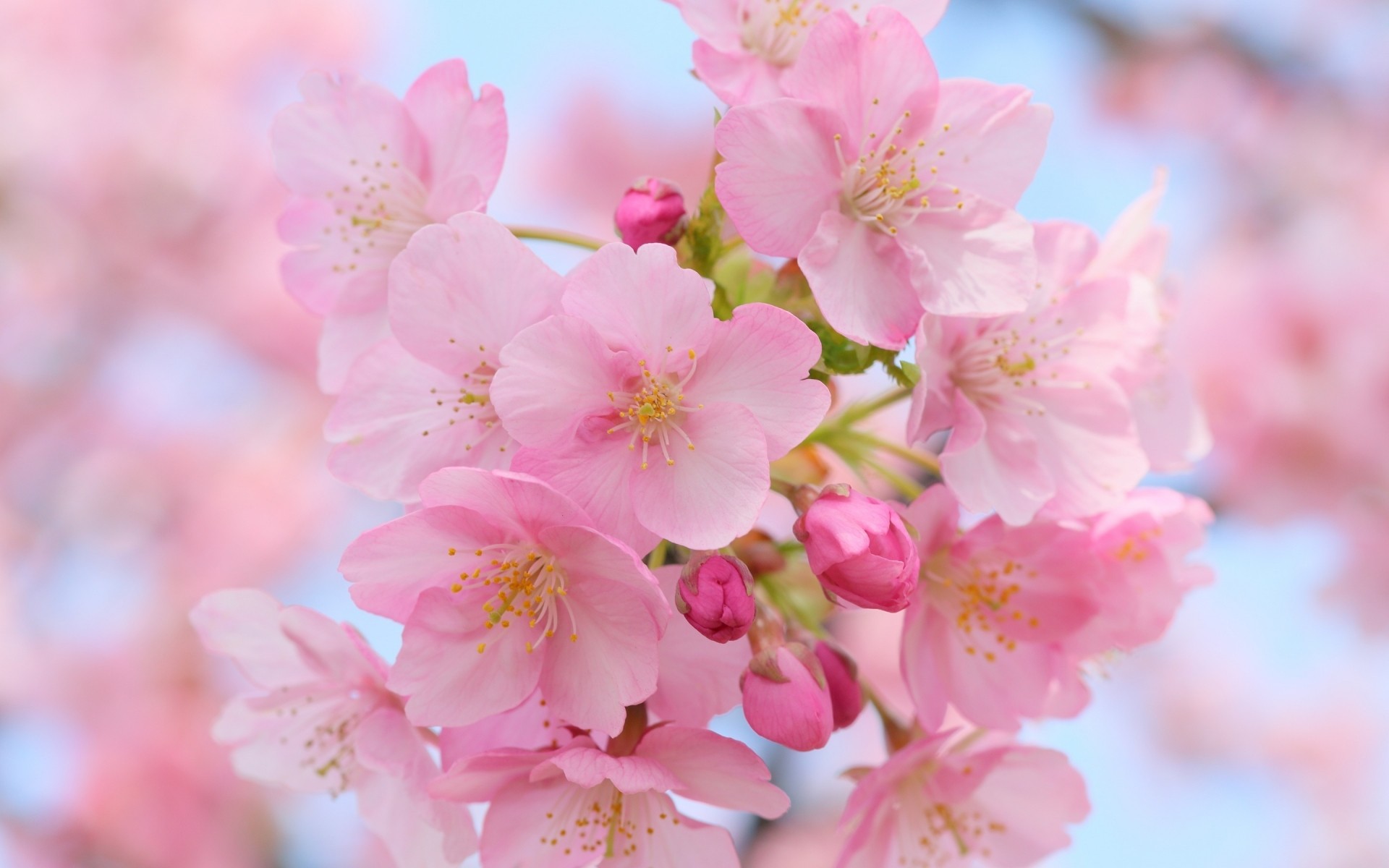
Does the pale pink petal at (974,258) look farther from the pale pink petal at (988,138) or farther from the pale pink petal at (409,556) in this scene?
the pale pink petal at (409,556)

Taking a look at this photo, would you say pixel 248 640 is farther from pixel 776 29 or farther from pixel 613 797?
pixel 776 29

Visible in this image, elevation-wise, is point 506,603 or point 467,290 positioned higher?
point 467,290

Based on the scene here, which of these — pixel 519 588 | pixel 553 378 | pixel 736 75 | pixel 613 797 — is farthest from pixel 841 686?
pixel 736 75

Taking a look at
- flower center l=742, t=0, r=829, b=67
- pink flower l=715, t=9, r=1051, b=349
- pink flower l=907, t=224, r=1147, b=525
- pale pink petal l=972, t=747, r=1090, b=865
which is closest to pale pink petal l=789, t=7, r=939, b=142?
pink flower l=715, t=9, r=1051, b=349

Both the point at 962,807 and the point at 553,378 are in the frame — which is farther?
the point at 962,807

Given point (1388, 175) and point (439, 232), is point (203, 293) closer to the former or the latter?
point (439, 232)

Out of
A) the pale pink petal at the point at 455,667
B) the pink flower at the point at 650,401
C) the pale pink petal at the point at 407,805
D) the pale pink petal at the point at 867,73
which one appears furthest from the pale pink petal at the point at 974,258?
the pale pink petal at the point at 407,805
